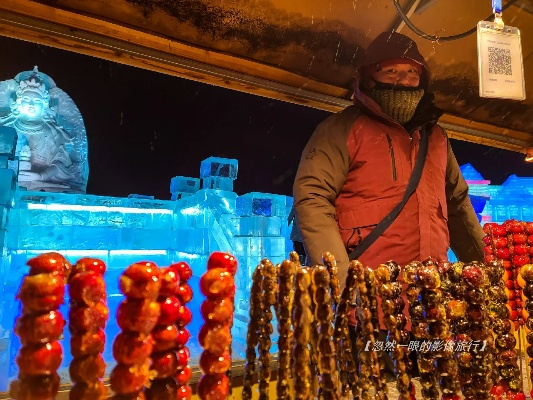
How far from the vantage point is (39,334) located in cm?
109

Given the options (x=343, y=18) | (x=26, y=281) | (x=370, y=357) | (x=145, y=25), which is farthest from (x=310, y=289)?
(x=343, y=18)

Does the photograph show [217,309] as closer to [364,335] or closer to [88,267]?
[88,267]

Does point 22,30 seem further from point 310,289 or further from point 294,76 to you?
point 310,289

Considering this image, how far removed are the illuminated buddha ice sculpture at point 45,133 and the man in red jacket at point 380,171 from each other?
244cm

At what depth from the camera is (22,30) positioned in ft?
8.31

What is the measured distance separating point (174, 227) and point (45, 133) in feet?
5.16

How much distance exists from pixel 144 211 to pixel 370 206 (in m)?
2.12

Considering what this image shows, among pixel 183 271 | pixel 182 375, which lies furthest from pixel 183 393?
pixel 183 271

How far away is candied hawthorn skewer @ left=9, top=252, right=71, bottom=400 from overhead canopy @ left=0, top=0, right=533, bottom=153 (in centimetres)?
208

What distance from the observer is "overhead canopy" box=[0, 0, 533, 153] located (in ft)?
8.69

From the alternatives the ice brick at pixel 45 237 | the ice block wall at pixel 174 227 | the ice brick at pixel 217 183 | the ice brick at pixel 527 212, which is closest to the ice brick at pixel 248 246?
the ice block wall at pixel 174 227

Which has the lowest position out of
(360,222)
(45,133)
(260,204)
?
(360,222)

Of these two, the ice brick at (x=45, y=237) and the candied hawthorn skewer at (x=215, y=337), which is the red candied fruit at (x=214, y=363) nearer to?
the candied hawthorn skewer at (x=215, y=337)

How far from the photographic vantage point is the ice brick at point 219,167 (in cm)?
360
